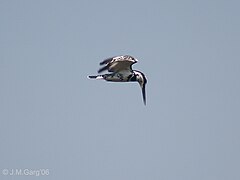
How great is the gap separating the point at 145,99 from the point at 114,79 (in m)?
4.28

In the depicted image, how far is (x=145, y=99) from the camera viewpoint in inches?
2552

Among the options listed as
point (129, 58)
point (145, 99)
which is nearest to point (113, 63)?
point (129, 58)

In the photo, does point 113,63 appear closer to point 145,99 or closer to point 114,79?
point 114,79

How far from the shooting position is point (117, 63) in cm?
6022

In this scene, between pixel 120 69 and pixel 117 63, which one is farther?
pixel 120 69

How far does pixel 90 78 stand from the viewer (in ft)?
200

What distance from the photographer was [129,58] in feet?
197

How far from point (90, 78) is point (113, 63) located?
1690 millimetres

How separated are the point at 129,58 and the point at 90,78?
102 inches

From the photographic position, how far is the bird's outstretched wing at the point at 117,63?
60062 mm

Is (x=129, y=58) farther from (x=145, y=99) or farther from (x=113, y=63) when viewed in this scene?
(x=145, y=99)

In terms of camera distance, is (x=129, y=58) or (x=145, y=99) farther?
(x=145, y=99)

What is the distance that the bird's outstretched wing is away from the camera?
60.1m

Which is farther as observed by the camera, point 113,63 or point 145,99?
point 145,99
